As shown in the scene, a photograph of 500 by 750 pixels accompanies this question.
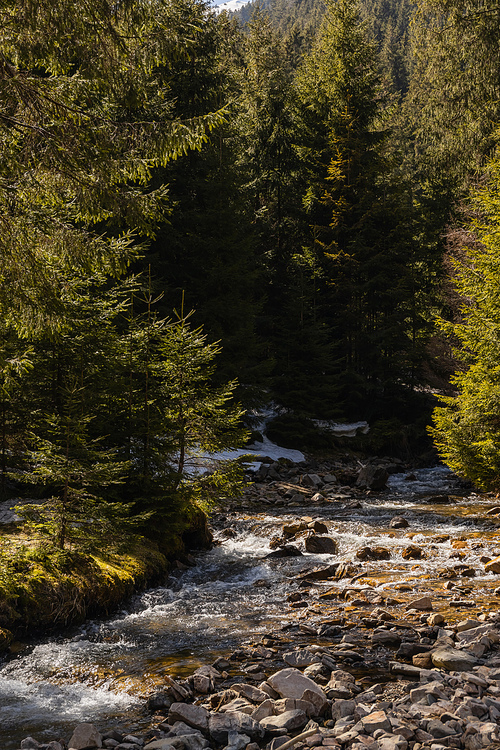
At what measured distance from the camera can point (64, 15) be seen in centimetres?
688

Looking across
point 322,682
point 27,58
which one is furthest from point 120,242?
point 322,682

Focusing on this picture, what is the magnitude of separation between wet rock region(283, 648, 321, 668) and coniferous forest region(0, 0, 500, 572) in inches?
121

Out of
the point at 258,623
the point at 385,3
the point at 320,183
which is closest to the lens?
the point at 258,623

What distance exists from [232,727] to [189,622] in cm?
300

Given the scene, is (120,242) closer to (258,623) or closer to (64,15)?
(64,15)

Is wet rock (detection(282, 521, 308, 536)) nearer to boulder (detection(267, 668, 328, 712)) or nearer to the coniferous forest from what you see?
the coniferous forest

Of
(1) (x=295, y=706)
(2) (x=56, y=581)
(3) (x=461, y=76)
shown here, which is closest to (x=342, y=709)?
(1) (x=295, y=706)

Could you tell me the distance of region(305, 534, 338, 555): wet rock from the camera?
10823mm

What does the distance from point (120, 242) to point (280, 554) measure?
241 inches

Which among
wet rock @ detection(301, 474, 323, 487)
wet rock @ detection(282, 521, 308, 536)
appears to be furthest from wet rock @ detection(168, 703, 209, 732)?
wet rock @ detection(301, 474, 323, 487)

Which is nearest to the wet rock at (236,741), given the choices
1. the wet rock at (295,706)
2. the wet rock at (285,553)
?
the wet rock at (295,706)

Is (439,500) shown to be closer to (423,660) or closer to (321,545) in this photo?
(321,545)

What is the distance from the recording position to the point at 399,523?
1245cm

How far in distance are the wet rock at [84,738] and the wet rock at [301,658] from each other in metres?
2.11
